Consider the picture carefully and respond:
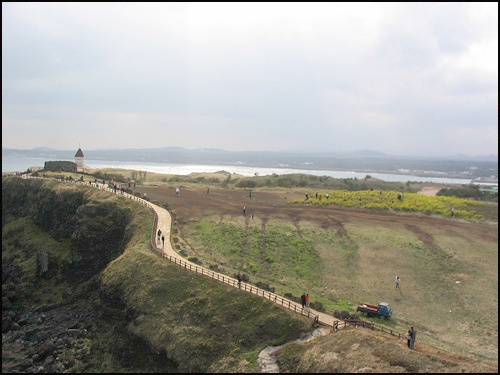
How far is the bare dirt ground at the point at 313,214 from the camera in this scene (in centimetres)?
4738

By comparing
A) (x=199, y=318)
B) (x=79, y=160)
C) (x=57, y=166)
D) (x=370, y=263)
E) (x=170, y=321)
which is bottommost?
(x=170, y=321)

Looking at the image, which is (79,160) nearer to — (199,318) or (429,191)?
(199,318)

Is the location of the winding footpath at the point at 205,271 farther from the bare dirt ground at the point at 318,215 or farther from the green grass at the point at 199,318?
the bare dirt ground at the point at 318,215

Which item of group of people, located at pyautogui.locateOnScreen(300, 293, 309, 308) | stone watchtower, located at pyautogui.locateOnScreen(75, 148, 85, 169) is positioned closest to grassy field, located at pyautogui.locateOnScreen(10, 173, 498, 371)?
group of people, located at pyautogui.locateOnScreen(300, 293, 309, 308)

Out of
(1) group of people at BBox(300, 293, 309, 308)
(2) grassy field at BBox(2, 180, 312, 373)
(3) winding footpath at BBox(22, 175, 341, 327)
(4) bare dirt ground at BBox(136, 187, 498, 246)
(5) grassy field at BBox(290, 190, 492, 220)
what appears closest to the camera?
(2) grassy field at BBox(2, 180, 312, 373)

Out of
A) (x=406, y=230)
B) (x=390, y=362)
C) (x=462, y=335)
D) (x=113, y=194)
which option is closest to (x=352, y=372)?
(x=390, y=362)

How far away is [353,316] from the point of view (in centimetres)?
2417

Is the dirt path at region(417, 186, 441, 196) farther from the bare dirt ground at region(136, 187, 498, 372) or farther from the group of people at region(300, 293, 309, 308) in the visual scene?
the group of people at region(300, 293, 309, 308)

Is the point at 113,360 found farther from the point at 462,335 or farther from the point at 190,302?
the point at 462,335

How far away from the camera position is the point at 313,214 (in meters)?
53.8

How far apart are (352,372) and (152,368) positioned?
47.5 feet

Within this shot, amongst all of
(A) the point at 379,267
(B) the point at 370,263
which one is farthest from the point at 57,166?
(A) the point at 379,267

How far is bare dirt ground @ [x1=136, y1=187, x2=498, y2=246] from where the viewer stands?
47375 millimetres

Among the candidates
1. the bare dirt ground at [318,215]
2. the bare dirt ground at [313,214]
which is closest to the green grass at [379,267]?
the bare dirt ground at [318,215]
